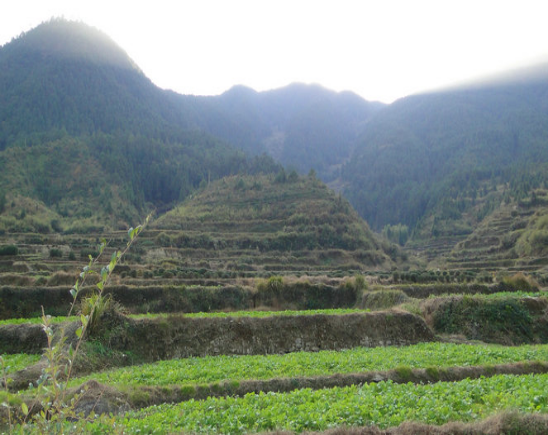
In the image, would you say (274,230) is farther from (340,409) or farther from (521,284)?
(340,409)

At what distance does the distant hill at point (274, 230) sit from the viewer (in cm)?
7800

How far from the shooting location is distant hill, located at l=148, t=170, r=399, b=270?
7800cm

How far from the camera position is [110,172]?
131000 mm

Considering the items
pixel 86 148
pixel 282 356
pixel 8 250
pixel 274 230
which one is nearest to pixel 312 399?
pixel 282 356

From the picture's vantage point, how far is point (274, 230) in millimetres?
90562

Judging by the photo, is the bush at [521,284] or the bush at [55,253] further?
the bush at [55,253]

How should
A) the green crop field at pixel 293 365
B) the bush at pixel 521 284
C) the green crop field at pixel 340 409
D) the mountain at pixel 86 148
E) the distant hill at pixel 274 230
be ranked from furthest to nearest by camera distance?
the mountain at pixel 86 148
the distant hill at pixel 274 230
the bush at pixel 521 284
the green crop field at pixel 293 365
the green crop field at pixel 340 409

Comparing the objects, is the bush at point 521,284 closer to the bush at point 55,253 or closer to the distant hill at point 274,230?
the distant hill at point 274,230

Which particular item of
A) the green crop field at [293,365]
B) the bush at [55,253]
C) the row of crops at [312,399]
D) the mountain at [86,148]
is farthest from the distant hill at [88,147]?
the row of crops at [312,399]

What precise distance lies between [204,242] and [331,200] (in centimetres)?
3778

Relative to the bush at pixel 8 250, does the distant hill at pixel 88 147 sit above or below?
above

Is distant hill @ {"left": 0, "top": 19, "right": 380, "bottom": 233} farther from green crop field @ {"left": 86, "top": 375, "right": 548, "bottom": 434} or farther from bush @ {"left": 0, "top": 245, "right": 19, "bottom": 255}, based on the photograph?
green crop field @ {"left": 86, "top": 375, "right": 548, "bottom": 434}

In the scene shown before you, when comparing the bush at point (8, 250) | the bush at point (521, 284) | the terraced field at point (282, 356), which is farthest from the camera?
the bush at point (8, 250)

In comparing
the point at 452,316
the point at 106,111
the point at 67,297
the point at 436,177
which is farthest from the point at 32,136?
the point at 436,177
